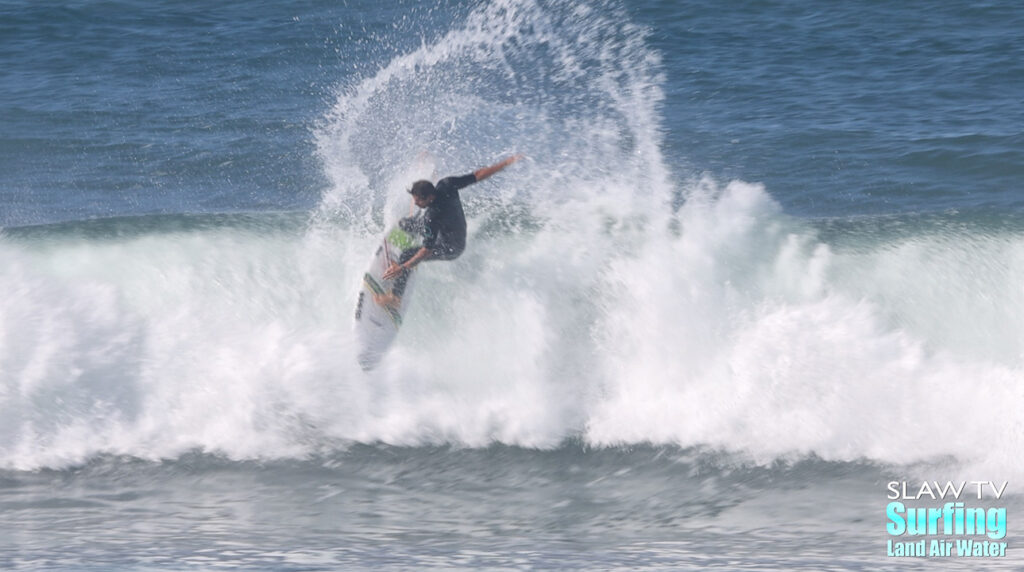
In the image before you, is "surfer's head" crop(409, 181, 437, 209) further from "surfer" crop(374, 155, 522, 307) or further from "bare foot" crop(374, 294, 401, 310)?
"bare foot" crop(374, 294, 401, 310)

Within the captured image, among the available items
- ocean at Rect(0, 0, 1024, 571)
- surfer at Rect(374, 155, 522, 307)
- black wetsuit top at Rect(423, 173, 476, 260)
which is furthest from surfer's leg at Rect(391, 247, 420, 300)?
ocean at Rect(0, 0, 1024, 571)

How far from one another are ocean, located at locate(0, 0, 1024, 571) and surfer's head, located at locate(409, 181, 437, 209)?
46.8 inches

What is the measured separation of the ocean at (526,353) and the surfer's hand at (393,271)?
54 centimetres

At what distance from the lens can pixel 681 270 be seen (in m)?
9.73

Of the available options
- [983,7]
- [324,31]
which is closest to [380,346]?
[324,31]

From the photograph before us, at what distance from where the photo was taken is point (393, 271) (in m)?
9.45

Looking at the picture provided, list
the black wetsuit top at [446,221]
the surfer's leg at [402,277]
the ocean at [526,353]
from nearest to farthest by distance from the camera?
1. the ocean at [526,353]
2. the black wetsuit top at [446,221]
3. the surfer's leg at [402,277]

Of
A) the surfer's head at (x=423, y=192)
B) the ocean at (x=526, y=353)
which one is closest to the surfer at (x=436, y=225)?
the surfer's head at (x=423, y=192)

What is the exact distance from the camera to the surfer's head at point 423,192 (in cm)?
884

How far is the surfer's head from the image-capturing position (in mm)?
8836

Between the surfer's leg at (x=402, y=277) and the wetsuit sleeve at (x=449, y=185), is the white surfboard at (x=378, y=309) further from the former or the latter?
the wetsuit sleeve at (x=449, y=185)

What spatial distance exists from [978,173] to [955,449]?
5.01m

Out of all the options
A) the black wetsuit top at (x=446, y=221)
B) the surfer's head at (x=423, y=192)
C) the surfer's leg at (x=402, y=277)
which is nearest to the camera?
the surfer's head at (x=423, y=192)

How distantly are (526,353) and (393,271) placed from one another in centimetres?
136
